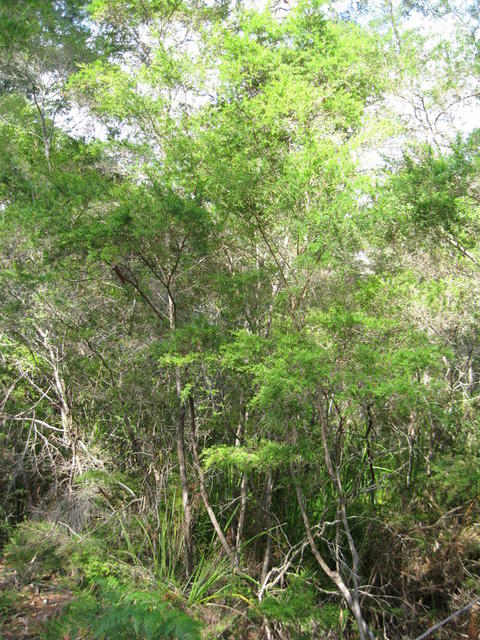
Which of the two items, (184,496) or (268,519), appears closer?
(184,496)

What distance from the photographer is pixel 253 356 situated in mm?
4133

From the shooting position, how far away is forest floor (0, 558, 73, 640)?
13.5ft

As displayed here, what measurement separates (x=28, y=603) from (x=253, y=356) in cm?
310

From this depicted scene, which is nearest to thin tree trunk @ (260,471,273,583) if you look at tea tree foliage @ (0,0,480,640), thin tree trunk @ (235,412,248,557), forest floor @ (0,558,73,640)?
tea tree foliage @ (0,0,480,640)

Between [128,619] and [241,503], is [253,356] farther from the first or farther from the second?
[128,619]

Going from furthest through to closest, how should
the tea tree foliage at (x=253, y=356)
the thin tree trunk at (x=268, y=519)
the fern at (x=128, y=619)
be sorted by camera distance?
the thin tree trunk at (x=268, y=519), the tea tree foliage at (x=253, y=356), the fern at (x=128, y=619)

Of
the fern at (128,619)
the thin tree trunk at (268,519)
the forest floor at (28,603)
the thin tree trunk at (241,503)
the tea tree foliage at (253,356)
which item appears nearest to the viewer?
the fern at (128,619)

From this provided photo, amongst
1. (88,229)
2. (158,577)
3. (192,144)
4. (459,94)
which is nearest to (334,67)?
(192,144)

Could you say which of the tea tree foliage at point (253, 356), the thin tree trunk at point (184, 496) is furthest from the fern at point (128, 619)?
the thin tree trunk at point (184, 496)

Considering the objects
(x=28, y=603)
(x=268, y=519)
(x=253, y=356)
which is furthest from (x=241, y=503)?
(x=28, y=603)

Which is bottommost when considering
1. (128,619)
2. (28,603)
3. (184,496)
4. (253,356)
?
(28,603)

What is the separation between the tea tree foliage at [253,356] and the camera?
3928 mm

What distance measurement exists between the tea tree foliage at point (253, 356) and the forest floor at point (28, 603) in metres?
0.11

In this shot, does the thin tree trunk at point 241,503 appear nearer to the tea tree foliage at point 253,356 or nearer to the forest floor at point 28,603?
the tea tree foliage at point 253,356
